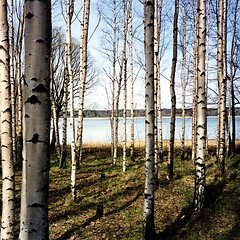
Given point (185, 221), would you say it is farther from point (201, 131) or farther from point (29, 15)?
point (29, 15)

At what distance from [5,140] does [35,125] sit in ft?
6.93

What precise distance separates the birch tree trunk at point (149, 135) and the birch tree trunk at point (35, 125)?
2633 millimetres

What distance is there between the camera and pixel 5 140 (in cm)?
356

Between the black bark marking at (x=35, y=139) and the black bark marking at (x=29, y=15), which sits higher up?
the black bark marking at (x=29, y=15)

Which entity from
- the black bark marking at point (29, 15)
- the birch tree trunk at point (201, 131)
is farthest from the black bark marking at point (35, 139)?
the birch tree trunk at point (201, 131)

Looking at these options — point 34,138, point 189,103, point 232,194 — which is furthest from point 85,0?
point 189,103

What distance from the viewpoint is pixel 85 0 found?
791 centimetres

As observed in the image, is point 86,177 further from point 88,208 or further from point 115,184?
point 88,208

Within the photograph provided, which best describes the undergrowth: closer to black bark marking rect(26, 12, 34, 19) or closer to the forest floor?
the forest floor

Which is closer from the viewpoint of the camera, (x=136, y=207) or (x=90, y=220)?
(x=90, y=220)

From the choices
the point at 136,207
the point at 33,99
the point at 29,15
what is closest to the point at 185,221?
the point at 136,207

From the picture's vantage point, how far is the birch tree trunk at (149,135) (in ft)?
13.7

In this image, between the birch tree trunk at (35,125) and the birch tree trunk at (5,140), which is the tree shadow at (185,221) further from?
the birch tree trunk at (35,125)

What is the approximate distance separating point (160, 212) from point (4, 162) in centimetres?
333
